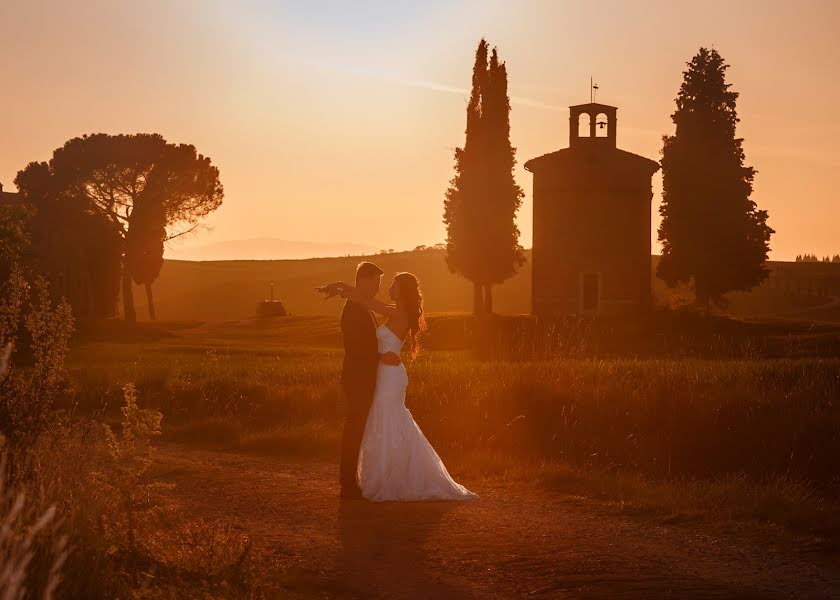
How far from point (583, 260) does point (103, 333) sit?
84.0ft

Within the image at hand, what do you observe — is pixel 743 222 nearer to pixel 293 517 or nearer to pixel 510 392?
pixel 510 392

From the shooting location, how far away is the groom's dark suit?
11.9 meters

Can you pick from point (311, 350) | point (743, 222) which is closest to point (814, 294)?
point (743, 222)

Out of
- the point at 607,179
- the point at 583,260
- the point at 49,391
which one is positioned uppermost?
the point at 607,179

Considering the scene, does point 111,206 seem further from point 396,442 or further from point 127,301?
point 396,442

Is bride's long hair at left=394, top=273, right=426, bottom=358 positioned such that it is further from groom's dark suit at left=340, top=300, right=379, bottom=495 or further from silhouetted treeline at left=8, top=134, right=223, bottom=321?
silhouetted treeline at left=8, top=134, right=223, bottom=321

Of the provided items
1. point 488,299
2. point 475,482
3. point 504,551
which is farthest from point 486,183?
point 504,551

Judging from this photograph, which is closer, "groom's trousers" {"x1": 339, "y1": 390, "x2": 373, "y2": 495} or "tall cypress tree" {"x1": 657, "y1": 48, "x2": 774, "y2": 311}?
"groom's trousers" {"x1": 339, "y1": 390, "x2": 373, "y2": 495}

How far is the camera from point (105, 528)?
8.28m

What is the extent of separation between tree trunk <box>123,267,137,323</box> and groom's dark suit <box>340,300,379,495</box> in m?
51.4

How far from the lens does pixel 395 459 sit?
1188cm

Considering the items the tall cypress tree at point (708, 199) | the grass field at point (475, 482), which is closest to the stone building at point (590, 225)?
the tall cypress tree at point (708, 199)

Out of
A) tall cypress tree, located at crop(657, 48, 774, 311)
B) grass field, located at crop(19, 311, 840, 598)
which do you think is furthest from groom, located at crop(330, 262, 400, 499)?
tall cypress tree, located at crop(657, 48, 774, 311)

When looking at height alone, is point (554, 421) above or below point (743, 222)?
below
